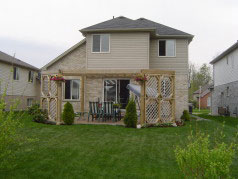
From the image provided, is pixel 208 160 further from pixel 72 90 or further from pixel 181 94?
pixel 72 90

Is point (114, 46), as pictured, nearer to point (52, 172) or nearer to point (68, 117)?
point (68, 117)

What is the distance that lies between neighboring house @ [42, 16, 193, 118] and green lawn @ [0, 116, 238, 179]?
6434 mm

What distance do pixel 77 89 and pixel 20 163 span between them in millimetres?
10923

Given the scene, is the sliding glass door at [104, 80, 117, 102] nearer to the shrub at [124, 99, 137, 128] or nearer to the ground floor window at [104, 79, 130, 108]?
the ground floor window at [104, 79, 130, 108]

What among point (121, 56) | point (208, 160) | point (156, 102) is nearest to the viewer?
point (208, 160)

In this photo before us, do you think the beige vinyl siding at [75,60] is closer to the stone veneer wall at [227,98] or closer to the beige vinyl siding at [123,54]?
the beige vinyl siding at [123,54]

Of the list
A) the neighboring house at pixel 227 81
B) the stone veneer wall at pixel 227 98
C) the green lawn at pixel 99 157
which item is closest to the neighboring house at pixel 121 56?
the neighboring house at pixel 227 81

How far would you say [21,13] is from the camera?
1644 cm

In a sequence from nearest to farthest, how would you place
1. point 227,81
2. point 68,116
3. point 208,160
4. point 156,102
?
1. point 208,160
2. point 68,116
3. point 156,102
4. point 227,81

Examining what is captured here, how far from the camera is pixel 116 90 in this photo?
1452cm

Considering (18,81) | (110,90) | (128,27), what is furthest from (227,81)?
(18,81)

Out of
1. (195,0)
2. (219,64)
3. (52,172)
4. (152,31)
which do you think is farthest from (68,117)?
(219,64)

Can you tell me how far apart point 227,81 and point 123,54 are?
11123 mm

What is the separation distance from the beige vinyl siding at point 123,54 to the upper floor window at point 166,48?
1.94 m
